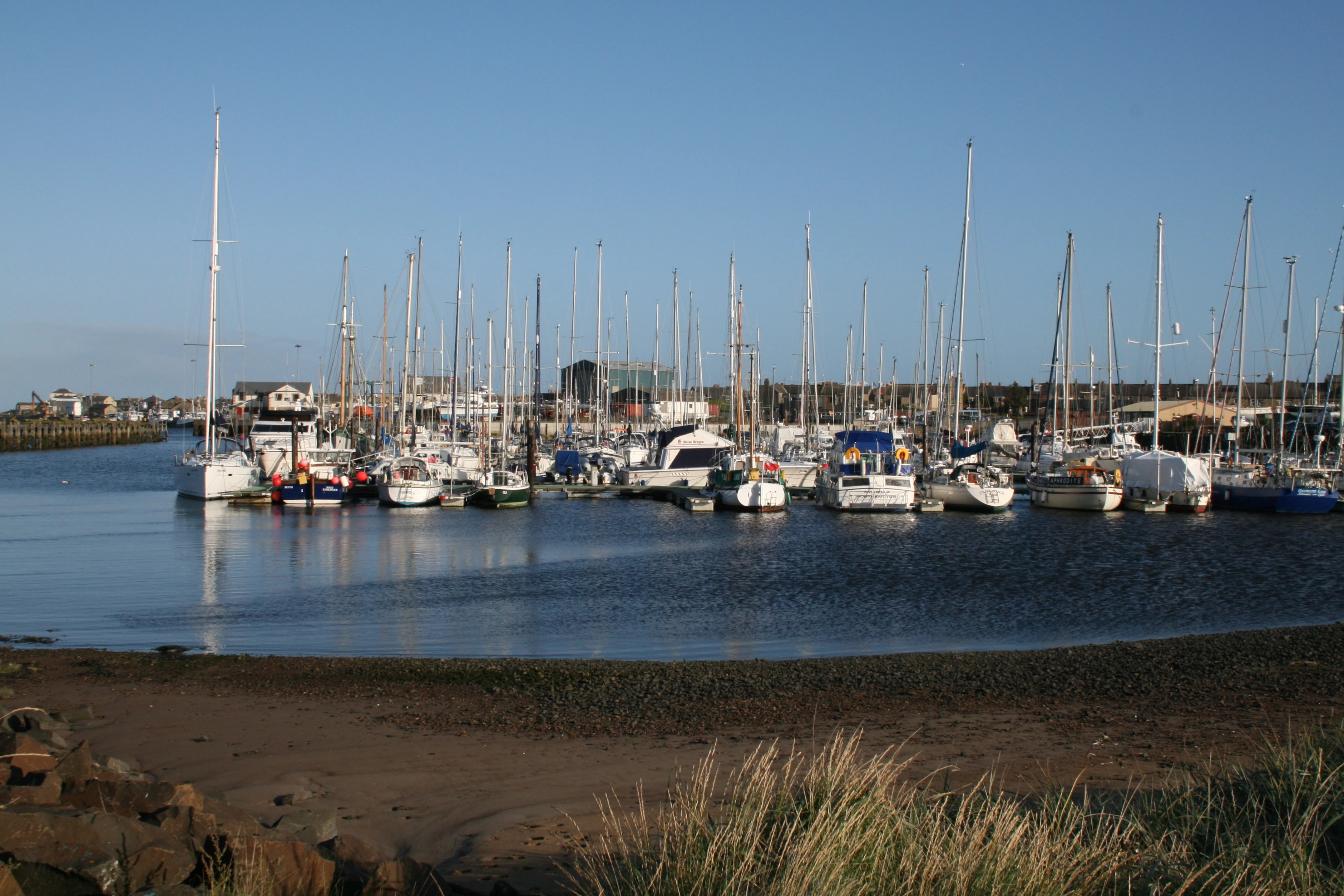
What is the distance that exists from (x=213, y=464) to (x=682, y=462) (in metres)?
23.8

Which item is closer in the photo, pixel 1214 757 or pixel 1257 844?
pixel 1257 844

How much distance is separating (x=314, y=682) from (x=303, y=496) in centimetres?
3649

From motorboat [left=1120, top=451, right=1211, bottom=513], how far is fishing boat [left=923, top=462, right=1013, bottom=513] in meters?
5.46

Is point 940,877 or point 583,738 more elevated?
point 940,877

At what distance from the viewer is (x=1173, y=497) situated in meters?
47.8

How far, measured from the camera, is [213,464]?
167ft

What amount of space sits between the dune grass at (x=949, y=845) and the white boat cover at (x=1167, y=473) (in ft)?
146

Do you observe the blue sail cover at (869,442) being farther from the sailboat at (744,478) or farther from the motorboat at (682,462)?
the motorboat at (682,462)

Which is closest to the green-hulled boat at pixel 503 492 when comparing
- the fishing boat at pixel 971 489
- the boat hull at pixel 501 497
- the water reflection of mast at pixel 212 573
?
the boat hull at pixel 501 497

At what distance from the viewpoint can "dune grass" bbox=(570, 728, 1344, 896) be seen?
521 centimetres

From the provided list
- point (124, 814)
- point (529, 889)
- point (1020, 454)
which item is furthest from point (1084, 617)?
point (1020, 454)

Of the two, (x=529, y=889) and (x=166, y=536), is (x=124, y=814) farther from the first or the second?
(x=166, y=536)

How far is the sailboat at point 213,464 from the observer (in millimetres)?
47969

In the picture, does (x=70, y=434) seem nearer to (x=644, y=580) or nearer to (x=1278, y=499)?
(x=644, y=580)
